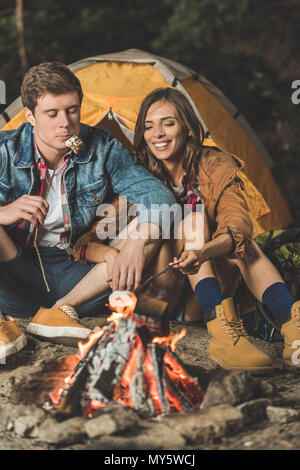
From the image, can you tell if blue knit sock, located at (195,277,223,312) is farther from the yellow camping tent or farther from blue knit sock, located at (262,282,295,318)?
the yellow camping tent

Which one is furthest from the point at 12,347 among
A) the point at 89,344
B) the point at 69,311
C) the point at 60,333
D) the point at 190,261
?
the point at 190,261

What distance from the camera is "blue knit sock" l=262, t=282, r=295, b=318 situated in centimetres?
293

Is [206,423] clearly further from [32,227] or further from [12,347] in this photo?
[32,227]

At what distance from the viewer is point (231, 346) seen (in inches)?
106

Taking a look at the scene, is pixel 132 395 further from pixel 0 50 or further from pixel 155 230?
pixel 0 50

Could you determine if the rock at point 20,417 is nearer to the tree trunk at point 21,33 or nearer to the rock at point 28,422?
the rock at point 28,422

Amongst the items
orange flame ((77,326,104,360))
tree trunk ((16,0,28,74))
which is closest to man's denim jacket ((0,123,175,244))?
orange flame ((77,326,104,360))

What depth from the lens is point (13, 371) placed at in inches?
104

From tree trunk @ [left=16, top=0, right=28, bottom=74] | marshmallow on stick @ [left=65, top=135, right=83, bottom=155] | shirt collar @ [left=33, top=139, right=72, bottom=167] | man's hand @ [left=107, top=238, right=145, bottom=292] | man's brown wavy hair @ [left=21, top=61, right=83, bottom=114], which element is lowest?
man's hand @ [left=107, top=238, right=145, bottom=292]

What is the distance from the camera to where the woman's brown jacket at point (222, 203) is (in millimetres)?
2975

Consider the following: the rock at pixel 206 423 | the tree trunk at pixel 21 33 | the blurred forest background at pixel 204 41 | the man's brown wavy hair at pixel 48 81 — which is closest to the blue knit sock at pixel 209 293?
the rock at pixel 206 423

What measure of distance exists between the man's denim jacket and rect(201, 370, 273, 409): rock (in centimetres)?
100

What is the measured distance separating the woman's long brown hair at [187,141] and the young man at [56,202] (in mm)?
184

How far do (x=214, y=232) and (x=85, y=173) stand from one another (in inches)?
29.2
